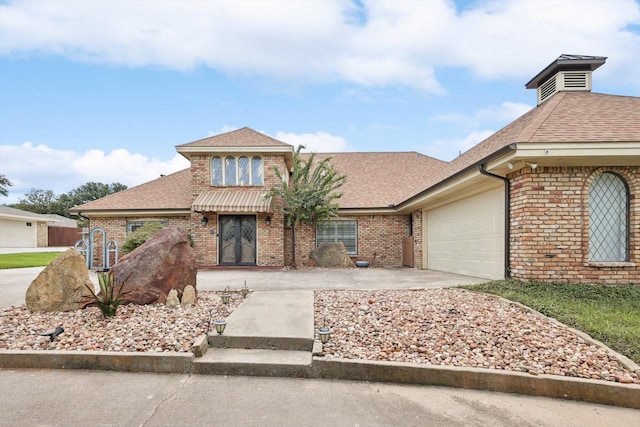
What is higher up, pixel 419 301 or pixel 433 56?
pixel 433 56

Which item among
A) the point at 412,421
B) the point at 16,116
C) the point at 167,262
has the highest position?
the point at 16,116

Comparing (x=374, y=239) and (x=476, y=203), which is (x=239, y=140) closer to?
(x=374, y=239)

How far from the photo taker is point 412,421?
3.10 metres

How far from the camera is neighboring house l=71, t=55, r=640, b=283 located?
292 inches

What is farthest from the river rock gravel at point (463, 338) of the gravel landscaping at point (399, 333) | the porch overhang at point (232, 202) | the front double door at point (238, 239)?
the front double door at point (238, 239)

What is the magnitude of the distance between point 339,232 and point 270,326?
37.5ft

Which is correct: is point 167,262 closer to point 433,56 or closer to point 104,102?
point 433,56

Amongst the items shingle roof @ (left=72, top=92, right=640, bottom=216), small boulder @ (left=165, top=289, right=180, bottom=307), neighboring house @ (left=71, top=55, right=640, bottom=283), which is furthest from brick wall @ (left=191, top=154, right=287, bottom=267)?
small boulder @ (left=165, top=289, right=180, bottom=307)

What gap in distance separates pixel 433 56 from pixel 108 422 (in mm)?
12882

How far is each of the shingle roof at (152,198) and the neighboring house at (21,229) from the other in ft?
79.2

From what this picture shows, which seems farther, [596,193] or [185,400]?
[596,193]

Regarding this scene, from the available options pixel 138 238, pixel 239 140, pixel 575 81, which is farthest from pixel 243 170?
pixel 575 81

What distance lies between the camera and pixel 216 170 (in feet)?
49.2

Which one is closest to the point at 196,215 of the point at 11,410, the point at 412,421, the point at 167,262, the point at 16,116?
the point at 167,262
